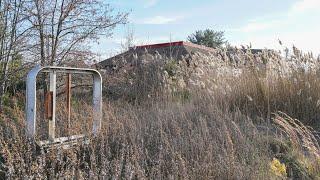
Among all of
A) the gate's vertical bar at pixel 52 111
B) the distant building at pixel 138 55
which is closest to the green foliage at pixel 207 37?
the distant building at pixel 138 55

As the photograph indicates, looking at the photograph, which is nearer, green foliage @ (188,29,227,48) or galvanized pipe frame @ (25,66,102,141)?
galvanized pipe frame @ (25,66,102,141)

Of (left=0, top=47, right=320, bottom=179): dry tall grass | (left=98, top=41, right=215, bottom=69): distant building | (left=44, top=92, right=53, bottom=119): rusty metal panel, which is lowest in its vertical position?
(left=0, top=47, right=320, bottom=179): dry tall grass

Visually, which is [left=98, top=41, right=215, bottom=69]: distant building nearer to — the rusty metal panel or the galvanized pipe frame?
the galvanized pipe frame

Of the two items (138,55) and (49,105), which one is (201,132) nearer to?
(49,105)

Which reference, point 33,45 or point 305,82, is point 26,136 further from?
point 33,45

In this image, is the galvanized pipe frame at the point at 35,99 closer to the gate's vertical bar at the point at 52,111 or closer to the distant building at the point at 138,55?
the gate's vertical bar at the point at 52,111

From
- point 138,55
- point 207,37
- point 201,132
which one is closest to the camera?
point 201,132

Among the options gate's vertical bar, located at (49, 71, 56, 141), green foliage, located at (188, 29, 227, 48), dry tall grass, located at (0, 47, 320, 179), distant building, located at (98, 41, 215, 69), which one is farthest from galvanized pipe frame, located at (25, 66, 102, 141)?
green foliage, located at (188, 29, 227, 48)

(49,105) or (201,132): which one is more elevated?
(49,105)

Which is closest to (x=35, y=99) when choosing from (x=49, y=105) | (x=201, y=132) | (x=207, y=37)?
(x=49, y=105)

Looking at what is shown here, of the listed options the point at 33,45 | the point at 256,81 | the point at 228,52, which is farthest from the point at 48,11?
the point at 256,81

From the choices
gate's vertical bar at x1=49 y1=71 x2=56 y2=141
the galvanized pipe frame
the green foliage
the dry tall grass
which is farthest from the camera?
the green foliage

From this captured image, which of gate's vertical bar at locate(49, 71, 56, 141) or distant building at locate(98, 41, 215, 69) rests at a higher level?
distant building at locate(98, 41, 215, 69)

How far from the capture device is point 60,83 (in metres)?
9.31
